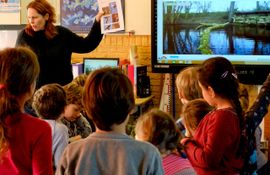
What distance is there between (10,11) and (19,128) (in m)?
3.56

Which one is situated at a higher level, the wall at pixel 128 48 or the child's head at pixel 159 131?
the wall at pixel 128 48

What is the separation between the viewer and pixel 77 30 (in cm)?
475

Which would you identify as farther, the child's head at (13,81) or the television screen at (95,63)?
the television screen at (95,63)

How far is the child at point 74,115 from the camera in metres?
2.84

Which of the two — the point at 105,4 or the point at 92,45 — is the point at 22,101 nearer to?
the point at 92,45

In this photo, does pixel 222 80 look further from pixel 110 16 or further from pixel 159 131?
pixel 110 16

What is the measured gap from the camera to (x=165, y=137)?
5.94 ft

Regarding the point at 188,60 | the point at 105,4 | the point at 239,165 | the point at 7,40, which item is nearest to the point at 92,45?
the point at 105,4

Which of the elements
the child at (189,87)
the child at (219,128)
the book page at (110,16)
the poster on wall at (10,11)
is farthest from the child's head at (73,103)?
the poster on wall at (10,11)

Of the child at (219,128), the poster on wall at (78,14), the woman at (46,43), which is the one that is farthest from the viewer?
the poster on wall at (78,14)

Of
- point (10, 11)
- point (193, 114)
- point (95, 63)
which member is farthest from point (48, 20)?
point (193, 114)

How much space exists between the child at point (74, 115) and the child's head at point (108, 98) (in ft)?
4.32

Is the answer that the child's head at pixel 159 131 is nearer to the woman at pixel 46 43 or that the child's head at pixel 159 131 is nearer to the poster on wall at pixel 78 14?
the woman at pixel 46 43

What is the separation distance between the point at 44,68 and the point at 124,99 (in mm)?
2144
